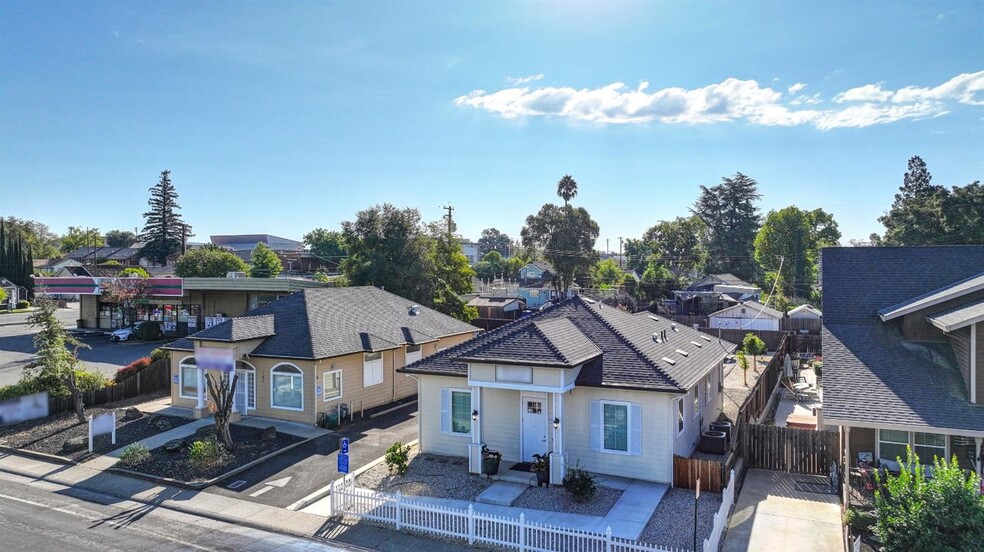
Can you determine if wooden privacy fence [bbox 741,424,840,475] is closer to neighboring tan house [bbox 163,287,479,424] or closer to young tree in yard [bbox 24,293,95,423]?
neighboring tan house [bbox 163,287,479,424]

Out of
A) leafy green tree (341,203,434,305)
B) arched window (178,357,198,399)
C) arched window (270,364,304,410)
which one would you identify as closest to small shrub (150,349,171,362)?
arched window (178,357,198,399)

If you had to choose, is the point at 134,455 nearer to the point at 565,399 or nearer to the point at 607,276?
the point at 565,399

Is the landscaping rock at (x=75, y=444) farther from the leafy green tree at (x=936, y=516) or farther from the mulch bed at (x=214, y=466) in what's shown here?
the leafy green tree at (x=936, y=516)

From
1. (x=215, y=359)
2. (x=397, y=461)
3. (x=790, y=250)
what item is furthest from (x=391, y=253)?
(x=790, y=250)

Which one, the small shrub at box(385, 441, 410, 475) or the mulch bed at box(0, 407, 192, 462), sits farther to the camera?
the mulch bed at box(0, 407, 192, 462)

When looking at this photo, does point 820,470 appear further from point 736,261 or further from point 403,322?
point 736,261
